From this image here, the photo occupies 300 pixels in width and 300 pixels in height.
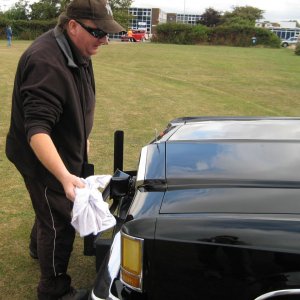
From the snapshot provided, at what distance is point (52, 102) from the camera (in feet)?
7.54

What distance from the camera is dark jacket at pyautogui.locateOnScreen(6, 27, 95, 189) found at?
227 cm

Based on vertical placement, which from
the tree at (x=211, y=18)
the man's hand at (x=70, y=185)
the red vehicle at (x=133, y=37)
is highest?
the tree at (x=211, y=18)

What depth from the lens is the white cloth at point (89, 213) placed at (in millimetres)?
2160

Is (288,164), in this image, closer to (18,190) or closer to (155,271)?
(155,271)

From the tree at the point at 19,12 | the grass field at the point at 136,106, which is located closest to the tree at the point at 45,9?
the tree at the point at 19,12

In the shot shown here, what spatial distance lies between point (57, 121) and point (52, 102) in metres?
0.12

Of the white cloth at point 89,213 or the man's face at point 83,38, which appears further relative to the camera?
the man's face at point 83,38

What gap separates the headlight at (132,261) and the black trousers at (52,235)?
0.89m

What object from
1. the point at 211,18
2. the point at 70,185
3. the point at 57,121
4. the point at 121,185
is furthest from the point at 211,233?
the point at 211,18

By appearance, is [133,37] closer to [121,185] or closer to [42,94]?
[121,185]

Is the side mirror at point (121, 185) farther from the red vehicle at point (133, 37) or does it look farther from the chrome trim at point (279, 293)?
the red vehicle at point (133, 37)

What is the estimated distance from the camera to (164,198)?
1.91 m

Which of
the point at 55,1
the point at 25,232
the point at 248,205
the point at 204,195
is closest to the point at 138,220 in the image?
the point at 204,195

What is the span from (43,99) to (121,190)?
68 centimetres
